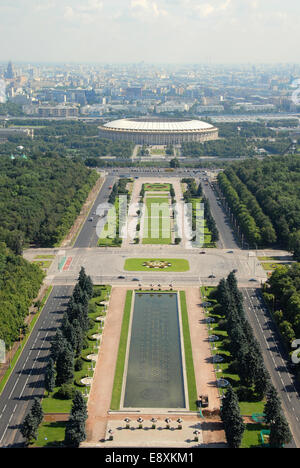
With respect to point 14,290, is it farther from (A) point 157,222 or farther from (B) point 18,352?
(A) point 157,222

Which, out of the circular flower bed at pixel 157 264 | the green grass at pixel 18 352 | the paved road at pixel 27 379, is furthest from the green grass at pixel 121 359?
the circular flower bed at pixel 157 264

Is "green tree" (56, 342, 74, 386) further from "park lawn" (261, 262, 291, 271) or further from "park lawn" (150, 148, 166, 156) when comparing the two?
"park lawn" (150, 148, 166, 156)

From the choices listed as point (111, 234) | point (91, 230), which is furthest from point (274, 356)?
point (91, 230)

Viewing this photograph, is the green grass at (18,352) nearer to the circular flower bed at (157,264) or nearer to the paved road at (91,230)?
the circular flower bed at (157,264)

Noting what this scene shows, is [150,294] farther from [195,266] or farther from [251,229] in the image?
[251,229]

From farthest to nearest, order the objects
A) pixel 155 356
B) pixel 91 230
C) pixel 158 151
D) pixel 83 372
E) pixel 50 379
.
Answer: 1. pixel 158 151
2. pixel 91 230
3. pixel 155 356
4. pixel 83 372
5. pixel 50 379

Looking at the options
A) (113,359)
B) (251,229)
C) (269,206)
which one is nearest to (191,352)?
(113,359)
